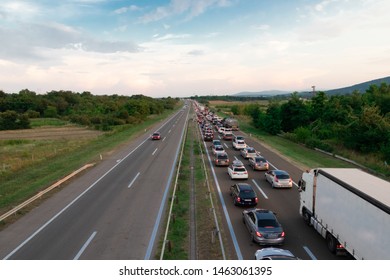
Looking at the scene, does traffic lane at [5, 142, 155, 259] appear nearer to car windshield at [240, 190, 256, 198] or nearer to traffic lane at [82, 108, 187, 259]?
traffic lane at [82, 108, 187, 259]

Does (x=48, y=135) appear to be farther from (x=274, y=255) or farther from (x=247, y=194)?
(x=274, y=255)

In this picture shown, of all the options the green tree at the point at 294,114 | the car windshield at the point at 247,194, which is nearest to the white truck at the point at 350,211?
the car windshield at the point at 247,194

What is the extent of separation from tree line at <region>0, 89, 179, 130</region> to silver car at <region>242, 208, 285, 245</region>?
241ft

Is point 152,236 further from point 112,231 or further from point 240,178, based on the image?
point 240,178

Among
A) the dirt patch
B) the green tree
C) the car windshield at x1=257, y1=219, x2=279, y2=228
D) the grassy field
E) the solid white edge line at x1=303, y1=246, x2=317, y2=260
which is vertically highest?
the green tree

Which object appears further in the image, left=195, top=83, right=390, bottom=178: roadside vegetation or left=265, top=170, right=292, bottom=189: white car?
left=195, top=83, right=390, bottom=178: roadside vegetation

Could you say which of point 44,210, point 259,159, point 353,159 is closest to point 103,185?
point 44,210

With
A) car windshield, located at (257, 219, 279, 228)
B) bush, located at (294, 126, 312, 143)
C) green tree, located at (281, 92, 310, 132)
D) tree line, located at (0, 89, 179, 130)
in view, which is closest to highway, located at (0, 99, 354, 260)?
car windshield, located at (257, 219, 279, 228)

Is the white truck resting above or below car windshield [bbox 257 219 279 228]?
above

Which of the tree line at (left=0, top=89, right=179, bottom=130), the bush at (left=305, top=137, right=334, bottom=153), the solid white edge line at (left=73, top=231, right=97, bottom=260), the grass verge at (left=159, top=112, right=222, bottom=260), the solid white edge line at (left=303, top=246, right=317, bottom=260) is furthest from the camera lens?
the tree line at (left=0, top=89, right=179, bottom=130)

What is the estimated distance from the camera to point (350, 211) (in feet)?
40.5

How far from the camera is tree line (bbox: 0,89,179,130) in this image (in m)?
90.2

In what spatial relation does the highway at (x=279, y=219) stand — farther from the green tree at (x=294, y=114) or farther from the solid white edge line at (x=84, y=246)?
the green tree at (x=294, y=114)

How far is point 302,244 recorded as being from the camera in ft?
49.5
